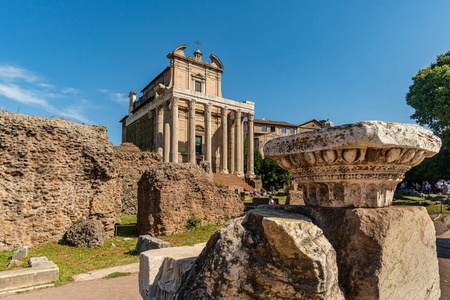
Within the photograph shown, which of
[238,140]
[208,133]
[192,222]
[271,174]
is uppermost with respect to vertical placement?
[208,133]

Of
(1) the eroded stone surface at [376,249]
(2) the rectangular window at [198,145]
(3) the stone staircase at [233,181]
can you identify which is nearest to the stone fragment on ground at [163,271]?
(1) the eroded stone surface at [376,249]

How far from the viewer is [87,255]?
25.5 ft

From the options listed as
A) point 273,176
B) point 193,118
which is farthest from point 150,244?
point 273,176

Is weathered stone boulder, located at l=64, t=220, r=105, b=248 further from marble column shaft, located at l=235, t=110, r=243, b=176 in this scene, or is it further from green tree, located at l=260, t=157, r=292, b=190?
green tree, located at l=260, t=157, r=292, b=190

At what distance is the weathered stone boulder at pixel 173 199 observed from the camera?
10438mm

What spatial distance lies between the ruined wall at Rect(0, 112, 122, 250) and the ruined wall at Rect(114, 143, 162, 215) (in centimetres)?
610

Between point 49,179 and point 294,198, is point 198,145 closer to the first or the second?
point 294,198

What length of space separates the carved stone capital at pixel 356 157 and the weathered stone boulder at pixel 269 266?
21.9 inches

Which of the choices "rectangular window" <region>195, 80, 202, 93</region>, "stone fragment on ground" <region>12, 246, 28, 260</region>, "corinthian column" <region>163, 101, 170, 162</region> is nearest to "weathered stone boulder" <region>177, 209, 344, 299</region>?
"stone fragment on ground" <region>12, 246, 28, 260</region>

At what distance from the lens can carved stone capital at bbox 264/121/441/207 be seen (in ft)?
6.44

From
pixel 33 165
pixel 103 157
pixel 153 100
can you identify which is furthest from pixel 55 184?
pixel 153 100

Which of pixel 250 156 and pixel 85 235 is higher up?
pixel 250 156

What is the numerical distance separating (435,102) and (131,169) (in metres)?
22.9

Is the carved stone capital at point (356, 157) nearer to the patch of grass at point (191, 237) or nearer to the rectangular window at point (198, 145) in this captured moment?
the patch of grass at point (191, 237)
